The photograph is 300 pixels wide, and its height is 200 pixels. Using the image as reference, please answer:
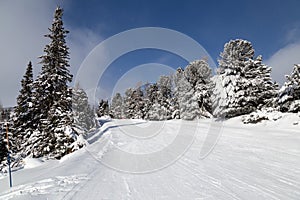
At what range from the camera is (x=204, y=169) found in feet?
19.6

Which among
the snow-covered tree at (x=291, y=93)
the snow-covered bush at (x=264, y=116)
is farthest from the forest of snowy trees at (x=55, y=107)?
the snow-covered tree at (x=291, y=93)

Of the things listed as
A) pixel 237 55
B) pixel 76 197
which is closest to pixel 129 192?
pixel 76 197

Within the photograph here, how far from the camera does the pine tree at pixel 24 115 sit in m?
18.9

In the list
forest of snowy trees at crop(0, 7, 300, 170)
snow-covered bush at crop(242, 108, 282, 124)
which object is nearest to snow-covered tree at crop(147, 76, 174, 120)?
forest of snowy trees at crop(0, 7, 300, 170)

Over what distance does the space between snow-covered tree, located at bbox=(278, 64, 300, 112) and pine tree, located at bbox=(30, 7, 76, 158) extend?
1622 centimetres

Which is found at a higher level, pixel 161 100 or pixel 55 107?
pixel 161 100

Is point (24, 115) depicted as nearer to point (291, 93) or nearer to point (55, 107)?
point (55, 107)

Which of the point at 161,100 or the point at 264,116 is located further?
the point at 161,100

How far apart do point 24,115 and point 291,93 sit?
958 inches

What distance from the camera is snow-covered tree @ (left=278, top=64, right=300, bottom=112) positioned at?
14861 millimetres

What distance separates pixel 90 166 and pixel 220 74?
2171 cm

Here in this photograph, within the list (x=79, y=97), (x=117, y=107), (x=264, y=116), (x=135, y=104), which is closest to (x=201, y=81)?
(x=264, y=116)

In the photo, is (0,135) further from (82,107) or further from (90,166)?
(90,166)

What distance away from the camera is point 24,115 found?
20.0 m
